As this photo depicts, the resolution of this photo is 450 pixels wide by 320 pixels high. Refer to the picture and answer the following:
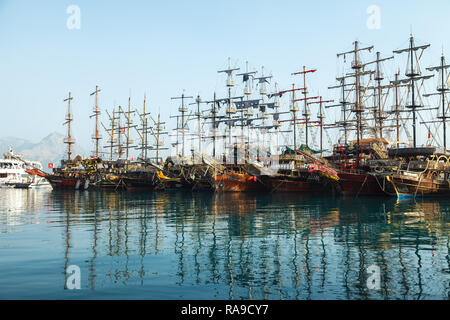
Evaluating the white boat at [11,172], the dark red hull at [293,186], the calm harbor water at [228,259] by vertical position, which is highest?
the white boat at [11,172]

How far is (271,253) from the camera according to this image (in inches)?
665

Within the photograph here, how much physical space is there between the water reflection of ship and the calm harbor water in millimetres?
35

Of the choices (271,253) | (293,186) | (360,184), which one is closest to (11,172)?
(293,186)

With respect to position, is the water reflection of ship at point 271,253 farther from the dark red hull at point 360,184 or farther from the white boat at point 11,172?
the white boat at point 11,172

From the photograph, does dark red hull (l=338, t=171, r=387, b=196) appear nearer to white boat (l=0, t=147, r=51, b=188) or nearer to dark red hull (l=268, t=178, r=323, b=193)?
dark red hull (l=268, t=178, r=323, b=193)

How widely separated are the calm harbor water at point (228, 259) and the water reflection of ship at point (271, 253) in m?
0.03

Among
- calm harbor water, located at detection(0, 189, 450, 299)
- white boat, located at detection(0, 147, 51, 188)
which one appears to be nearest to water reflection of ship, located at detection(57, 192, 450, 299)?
calm harbor water, located at detection(0, 189, 450, 299)

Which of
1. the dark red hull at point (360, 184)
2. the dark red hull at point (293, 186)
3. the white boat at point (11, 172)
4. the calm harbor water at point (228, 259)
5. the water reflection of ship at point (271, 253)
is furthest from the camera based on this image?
the white boat at point (11, 172)

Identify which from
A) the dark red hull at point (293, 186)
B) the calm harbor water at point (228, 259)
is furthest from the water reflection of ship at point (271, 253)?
the dark red hull at point (293, 186)

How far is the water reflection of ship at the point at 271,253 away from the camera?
39.8 ft

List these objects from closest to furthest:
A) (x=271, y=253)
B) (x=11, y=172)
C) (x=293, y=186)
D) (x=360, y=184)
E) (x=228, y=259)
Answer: (x=228, y=259), (x=271, y=253), (x=360, y=184), (x=293, y=186), (x=11, y=172)

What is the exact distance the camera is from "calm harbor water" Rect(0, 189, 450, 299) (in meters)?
11.7

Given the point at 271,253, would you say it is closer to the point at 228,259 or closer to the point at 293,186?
the point at 228,259

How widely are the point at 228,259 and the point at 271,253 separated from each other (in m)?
2.07
